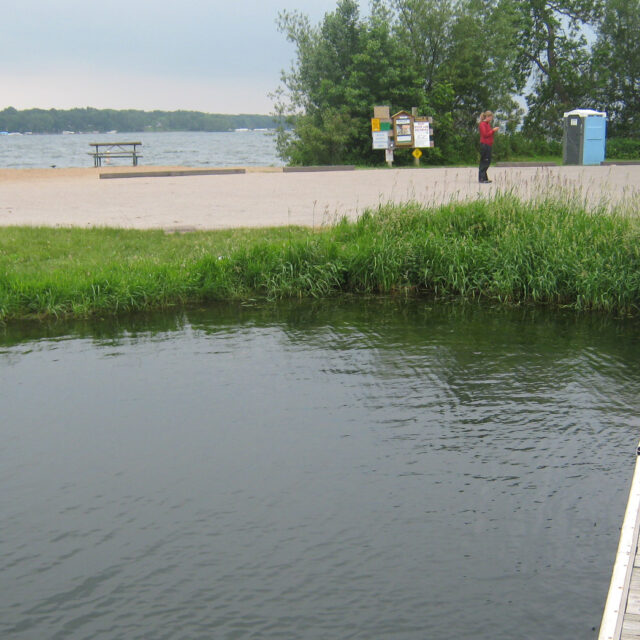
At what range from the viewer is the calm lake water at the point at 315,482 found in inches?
178

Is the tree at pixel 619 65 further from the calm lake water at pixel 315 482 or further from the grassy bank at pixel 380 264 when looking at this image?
the calm lake water at pixel 315 482

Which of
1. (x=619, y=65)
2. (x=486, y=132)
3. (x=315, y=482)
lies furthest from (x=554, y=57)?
(x=315, y=482)

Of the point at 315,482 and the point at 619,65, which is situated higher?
the point at 619,65

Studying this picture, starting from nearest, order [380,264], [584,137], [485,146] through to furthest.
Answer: [380,264]
[485,146]
[584,137]

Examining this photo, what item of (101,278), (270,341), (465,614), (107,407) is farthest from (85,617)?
(101,278)

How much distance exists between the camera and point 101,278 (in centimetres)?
1097

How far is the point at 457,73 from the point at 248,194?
18.7 meters

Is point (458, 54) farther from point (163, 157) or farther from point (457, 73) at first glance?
point (163, 157)

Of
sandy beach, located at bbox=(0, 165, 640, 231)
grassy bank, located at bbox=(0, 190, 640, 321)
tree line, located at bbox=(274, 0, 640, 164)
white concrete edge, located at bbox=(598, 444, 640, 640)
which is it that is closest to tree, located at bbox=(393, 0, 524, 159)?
tree line, located at bbox=(274, 0, 640, 164)

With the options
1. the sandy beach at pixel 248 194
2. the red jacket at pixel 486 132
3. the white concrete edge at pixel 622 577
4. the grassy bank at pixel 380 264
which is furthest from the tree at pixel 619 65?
the white concrete edge at pixel 622 577

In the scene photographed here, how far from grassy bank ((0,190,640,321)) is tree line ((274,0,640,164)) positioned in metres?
20.7

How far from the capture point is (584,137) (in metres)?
29.5

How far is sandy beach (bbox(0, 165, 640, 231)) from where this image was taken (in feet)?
48.9

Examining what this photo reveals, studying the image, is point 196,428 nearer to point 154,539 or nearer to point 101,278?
point 154,539
